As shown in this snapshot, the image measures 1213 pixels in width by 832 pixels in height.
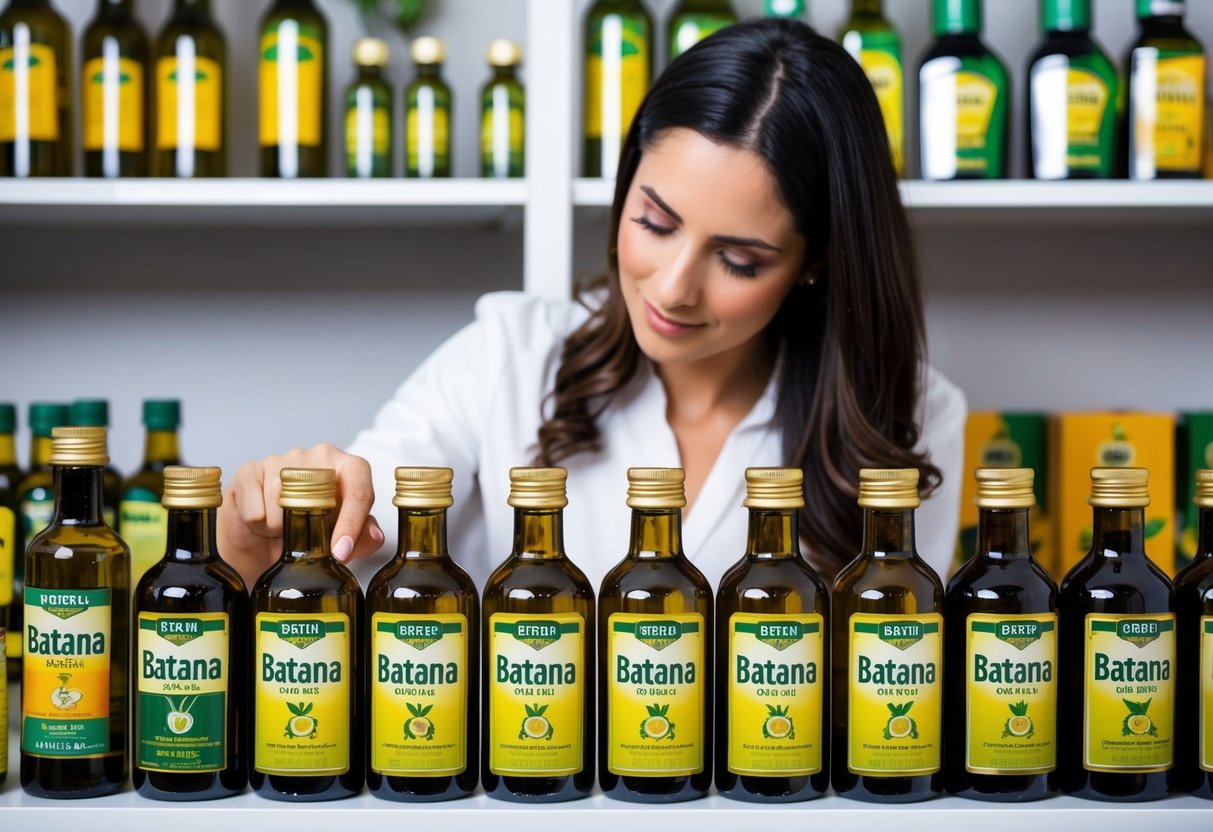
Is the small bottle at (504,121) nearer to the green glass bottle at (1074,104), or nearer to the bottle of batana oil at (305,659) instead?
the green glass bottle at (1074,104)

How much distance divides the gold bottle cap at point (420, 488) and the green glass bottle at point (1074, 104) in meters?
1.12

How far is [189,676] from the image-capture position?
0.70 meters

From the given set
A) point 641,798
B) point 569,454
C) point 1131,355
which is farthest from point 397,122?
point 641,798

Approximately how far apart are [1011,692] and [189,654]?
0.46 meters

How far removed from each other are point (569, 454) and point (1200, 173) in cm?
89

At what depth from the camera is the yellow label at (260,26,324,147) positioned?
155 cm

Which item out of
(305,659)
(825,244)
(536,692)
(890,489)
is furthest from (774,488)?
(825,244)

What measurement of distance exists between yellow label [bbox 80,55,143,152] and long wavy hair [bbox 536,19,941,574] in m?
0.67

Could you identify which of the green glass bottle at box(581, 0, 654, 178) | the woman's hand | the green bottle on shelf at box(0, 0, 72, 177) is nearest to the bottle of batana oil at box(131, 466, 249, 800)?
the woman's hand

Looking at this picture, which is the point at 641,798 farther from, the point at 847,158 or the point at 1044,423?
the point at 1044,423

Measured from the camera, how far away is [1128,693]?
2.36 feet

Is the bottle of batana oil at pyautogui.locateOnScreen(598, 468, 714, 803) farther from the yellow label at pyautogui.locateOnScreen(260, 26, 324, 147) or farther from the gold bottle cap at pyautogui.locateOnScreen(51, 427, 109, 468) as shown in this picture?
the yellow label at pyautogui.locateOnScreen(260, 26, 324, 147)

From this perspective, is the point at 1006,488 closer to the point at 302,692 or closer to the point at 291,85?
the point at 302,692

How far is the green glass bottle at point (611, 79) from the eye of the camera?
5.07 feet
